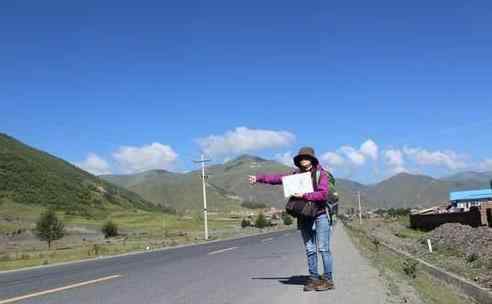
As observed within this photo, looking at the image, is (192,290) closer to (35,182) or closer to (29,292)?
(29,292)

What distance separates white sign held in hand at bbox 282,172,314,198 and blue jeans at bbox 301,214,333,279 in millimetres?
554

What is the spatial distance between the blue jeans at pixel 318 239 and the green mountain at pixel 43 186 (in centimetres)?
11214

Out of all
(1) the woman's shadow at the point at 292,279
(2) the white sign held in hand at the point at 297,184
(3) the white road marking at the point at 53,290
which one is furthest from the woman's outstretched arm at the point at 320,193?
(3) the white road marking at the point at 53,290

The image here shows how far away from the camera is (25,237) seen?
82312mm

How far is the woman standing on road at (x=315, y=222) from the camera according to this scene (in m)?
9.40

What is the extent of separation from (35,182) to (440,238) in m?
116

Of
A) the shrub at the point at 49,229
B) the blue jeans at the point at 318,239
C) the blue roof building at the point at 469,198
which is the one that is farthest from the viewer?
the blue roof building at the point at 469,198

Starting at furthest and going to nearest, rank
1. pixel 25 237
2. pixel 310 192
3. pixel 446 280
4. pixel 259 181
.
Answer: pixel 25 237
pixel 446 280
pixel 259 181
pixel 310 192

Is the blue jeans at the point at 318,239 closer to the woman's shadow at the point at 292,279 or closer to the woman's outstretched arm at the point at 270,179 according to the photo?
the woman's outstretched arm at the point at 270,179

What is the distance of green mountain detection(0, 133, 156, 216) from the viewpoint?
12250 centimetres

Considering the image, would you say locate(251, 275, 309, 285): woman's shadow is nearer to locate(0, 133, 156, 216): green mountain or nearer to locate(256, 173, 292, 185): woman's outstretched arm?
locate(256, 173, 292, 185): woman's outstretched arm

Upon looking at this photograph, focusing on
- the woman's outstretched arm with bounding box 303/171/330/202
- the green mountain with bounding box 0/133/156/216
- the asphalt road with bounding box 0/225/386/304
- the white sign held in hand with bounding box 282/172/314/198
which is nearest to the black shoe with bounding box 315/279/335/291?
the asphalt road with bounding box 0/225/386/304

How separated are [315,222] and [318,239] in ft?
0.93

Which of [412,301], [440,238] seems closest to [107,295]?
[412,301]
